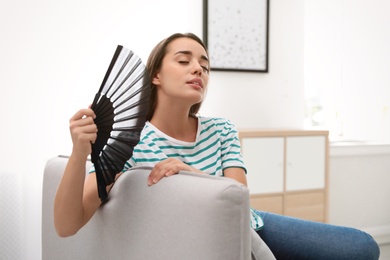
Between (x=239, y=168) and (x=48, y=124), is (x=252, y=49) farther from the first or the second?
(x=239, y=168)

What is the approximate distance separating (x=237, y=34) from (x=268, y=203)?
1.26m

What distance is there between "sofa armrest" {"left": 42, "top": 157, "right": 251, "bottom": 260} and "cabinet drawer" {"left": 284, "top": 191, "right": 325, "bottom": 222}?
6.90 ft

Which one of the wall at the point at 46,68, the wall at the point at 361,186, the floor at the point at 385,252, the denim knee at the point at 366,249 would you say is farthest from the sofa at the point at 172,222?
the wall at the point at 361,186

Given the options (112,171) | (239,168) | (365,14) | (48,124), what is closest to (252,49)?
(365,14)

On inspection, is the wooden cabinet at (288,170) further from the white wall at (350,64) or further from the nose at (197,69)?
the nose at (197,69)

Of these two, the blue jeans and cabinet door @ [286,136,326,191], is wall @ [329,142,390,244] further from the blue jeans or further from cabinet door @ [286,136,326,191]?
the blue jeans

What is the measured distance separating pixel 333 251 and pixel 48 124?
1754 millimetres

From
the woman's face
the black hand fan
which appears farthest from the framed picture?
the black hand fan

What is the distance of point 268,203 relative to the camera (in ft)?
10.5

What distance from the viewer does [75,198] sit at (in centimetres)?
122

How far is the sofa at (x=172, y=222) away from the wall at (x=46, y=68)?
1328 millimetres

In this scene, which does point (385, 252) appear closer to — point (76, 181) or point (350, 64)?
point (350, 64)

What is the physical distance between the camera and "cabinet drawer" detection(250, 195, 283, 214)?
3.15 meters

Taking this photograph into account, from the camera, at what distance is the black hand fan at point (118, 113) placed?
1250mm
